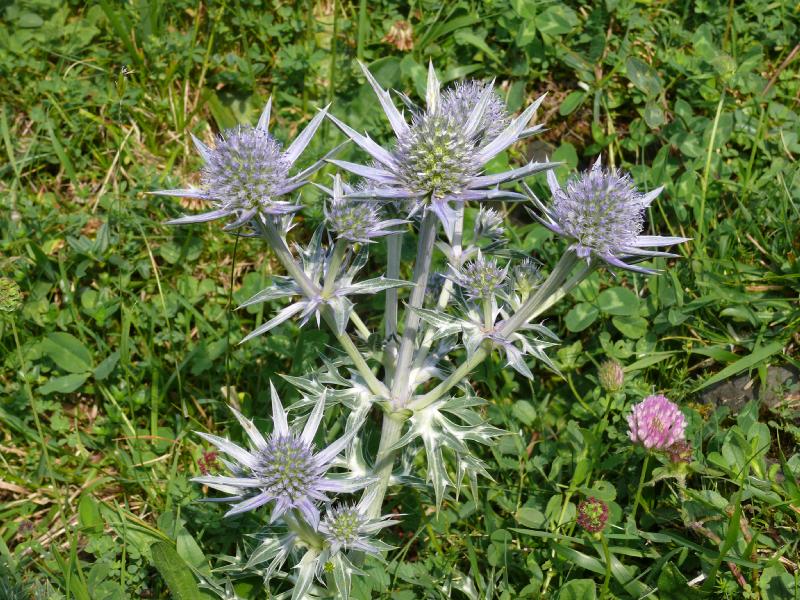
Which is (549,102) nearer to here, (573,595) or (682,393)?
(682,393)

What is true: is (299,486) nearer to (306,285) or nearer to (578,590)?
(306,285)

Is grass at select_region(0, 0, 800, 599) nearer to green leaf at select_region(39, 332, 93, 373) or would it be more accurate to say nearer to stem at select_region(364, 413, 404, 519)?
green leaf at select_region(39, 332, 93, 373)

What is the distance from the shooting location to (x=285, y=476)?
2855mm

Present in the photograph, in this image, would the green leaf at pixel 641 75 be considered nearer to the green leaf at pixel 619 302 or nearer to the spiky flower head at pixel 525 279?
the green leaf at pixel 619 302

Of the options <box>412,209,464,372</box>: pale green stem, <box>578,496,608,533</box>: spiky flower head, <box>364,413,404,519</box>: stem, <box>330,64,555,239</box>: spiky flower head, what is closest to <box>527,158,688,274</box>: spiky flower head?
<box>330,64,555,239</box>: spiky flower head

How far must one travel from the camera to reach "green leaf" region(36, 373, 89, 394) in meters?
4.32

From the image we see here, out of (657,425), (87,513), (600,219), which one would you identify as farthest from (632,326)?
(87,513)

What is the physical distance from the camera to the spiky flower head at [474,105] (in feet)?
9.47

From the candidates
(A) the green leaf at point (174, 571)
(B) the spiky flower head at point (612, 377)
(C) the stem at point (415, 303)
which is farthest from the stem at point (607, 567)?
(A) the green leaf at point (174, 571)

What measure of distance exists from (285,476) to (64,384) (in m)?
2.11

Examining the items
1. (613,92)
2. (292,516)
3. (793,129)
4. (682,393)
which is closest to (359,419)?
(292,516)

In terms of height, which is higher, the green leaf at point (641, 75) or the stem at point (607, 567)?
the green leaf at point (641, 75)

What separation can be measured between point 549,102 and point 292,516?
3522 mm

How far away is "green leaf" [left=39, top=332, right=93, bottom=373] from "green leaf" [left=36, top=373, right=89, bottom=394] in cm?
4
